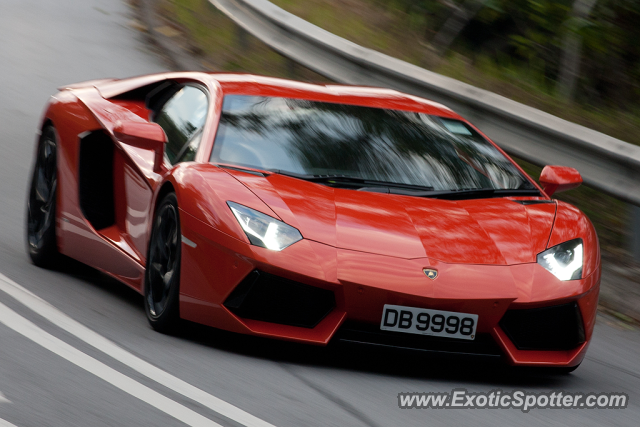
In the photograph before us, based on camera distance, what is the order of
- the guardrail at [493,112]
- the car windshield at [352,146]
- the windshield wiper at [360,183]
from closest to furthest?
the windshield wiper at [360,183] → the car windshield at [352,146] → the guardrail at [493,112]

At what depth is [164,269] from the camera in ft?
15.6

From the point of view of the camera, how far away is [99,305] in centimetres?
527

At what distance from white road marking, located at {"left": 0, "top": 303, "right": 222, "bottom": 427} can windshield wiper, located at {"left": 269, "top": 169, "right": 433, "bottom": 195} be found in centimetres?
127

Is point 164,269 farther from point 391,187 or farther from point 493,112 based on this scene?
point 493,112

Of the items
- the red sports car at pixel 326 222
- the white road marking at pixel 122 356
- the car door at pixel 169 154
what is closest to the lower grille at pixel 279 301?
the red sports car at pixel 326 222

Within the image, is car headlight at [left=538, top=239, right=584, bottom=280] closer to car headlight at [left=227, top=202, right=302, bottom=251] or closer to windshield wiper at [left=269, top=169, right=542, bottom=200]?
windshield wiper at [left=269, top=169, right=542, bottom=200]

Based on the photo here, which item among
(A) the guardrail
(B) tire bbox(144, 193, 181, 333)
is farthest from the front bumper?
(A) the guardrail

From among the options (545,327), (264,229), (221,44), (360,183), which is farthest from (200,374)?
(221,44)

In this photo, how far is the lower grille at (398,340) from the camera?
427cm

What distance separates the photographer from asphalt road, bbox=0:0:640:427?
3607 mm

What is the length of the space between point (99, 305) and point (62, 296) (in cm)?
24

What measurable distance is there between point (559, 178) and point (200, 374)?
90.3 inches

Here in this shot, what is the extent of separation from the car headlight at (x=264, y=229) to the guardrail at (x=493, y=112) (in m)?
2.86

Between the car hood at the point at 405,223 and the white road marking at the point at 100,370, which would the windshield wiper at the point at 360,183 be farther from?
the white road marking at the point at 100,370
